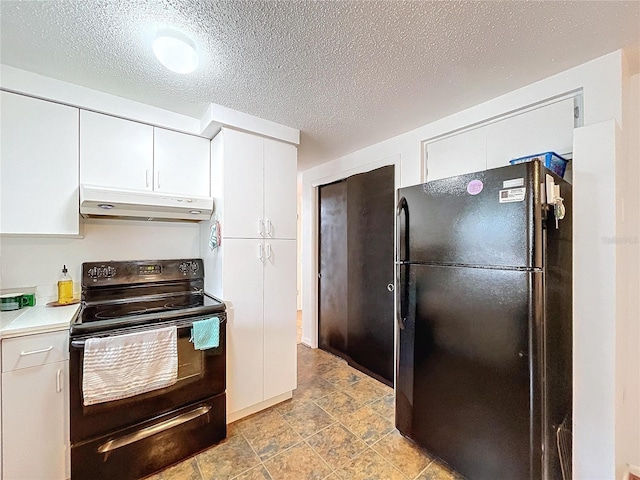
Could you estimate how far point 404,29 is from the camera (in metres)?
1.28

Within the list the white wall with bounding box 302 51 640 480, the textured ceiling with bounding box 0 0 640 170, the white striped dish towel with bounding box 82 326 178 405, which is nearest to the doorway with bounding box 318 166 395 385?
the textured ceiling with bounding box 0 0 640 170

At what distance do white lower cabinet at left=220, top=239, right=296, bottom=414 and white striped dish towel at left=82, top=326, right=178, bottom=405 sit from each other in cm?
49

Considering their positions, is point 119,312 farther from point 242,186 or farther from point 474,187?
point 474,187

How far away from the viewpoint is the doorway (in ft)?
8.64

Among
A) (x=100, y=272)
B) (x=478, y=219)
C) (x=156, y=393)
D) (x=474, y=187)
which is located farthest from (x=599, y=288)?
(x=100, y=272)

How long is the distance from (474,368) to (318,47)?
5.97 feet

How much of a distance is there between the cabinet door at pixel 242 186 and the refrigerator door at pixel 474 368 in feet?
4.01

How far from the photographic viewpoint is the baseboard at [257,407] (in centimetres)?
207

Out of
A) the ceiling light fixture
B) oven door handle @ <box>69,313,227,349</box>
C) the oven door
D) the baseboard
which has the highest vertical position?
the ceiling light fixture

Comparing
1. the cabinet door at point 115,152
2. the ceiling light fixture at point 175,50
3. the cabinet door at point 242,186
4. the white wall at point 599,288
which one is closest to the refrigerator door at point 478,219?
the white wall at point 599,288

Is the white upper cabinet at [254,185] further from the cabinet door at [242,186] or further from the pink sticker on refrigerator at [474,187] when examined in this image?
the pink sticker on refrigerator at [474,187]

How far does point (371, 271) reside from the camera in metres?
2.80

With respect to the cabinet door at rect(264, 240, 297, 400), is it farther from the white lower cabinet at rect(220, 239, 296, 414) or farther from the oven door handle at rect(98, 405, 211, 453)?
the oven door handle at rect(98, 405, 211, 453)

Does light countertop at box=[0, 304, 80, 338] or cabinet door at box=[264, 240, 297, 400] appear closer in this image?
light countertop at box=[0, 304, 80, 338]
